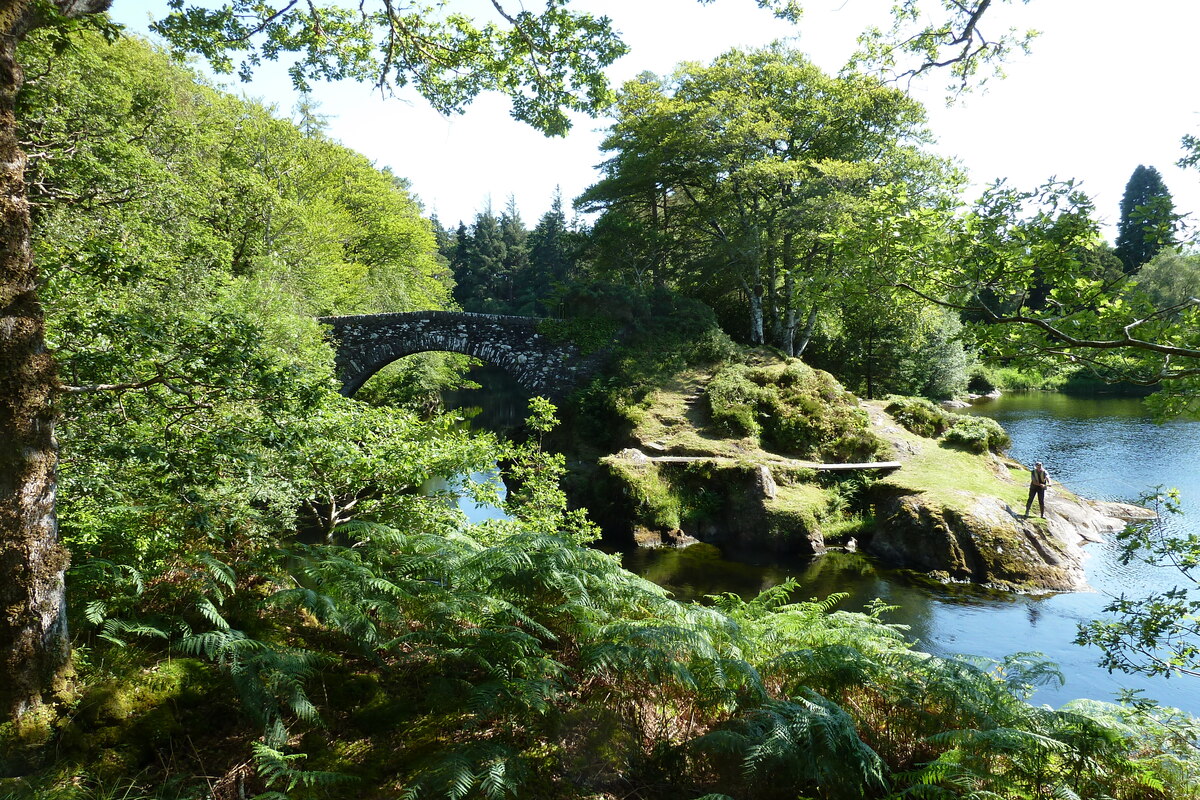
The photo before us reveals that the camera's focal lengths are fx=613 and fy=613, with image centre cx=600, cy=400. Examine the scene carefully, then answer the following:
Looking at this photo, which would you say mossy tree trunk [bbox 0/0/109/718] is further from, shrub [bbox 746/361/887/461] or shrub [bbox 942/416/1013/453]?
shrub [bbox 942/416/1013/453]

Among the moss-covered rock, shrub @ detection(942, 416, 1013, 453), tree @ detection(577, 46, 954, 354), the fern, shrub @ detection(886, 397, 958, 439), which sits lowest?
the moss-covered rock

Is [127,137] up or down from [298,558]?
up

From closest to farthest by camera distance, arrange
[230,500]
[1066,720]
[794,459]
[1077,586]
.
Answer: [1066,720], [230,500], [1077,586], [794,459]

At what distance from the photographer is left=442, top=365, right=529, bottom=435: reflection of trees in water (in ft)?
108

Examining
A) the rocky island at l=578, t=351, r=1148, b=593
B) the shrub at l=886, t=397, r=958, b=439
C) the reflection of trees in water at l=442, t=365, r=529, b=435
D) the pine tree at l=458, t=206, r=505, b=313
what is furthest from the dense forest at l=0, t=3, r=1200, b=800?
the pine tree at l=458, t=206, r=505, b=313

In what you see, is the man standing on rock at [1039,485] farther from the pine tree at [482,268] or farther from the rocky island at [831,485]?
the pine tree at [482,268]

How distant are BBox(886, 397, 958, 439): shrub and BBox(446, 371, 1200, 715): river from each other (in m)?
3.68

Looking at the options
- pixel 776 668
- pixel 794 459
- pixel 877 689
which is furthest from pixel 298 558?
pixel 794 459

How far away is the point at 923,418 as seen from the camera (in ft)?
64.8

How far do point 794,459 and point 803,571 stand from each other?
4347 mm

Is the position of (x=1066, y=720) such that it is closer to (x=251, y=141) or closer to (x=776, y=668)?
(x=776, y=668)

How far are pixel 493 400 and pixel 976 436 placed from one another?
30.7 metres

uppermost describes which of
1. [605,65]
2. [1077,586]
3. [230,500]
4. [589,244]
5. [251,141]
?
[251,141]

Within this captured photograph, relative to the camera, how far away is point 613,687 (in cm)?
405
